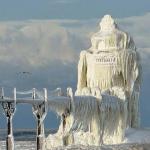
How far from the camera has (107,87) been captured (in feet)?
231

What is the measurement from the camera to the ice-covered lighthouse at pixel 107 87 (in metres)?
66.9

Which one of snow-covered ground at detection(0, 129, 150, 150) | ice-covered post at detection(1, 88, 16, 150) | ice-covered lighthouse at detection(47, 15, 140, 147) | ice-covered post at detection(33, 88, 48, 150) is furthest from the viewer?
ice-covered lighthouse at detection(47, 15, 140, 147)

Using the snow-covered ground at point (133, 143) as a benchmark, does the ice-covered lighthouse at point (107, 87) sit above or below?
above

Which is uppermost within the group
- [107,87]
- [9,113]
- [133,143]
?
[107,87]

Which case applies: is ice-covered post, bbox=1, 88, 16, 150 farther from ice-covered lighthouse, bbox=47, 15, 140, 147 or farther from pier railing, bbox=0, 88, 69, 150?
ice-covered lighthouse, bbox=47, 15, 140, 147

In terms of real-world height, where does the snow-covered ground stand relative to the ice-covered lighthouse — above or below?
below

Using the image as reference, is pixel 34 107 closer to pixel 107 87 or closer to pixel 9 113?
pixel 9 113

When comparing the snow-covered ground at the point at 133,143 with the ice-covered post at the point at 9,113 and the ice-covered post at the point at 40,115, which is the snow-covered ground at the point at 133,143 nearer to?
the ice-covered post at the point at 40,115

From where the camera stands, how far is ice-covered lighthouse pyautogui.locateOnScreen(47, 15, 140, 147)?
220 feet

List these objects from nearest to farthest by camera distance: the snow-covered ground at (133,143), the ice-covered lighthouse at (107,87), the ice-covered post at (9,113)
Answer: the ice-covered post at (9,113), the snow-covered ground at (133,143), the ice-covered lighthouse at (107,87)

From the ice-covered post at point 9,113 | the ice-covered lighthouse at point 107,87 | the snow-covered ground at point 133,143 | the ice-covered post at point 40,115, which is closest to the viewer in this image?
the ice-covered post at point 9,113

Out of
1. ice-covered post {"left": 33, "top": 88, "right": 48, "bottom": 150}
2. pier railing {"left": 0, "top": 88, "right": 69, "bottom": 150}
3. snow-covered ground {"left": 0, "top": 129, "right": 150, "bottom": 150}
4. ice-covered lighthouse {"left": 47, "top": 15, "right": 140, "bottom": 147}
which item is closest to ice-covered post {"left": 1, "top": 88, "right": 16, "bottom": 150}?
pier railing {"left": 0, "top": 88, "right": 69, "bottom": 150}

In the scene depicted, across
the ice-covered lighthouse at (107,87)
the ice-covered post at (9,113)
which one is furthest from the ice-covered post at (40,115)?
the ice-covered lighthouse at (107,87)

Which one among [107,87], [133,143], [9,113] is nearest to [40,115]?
[9,113]
